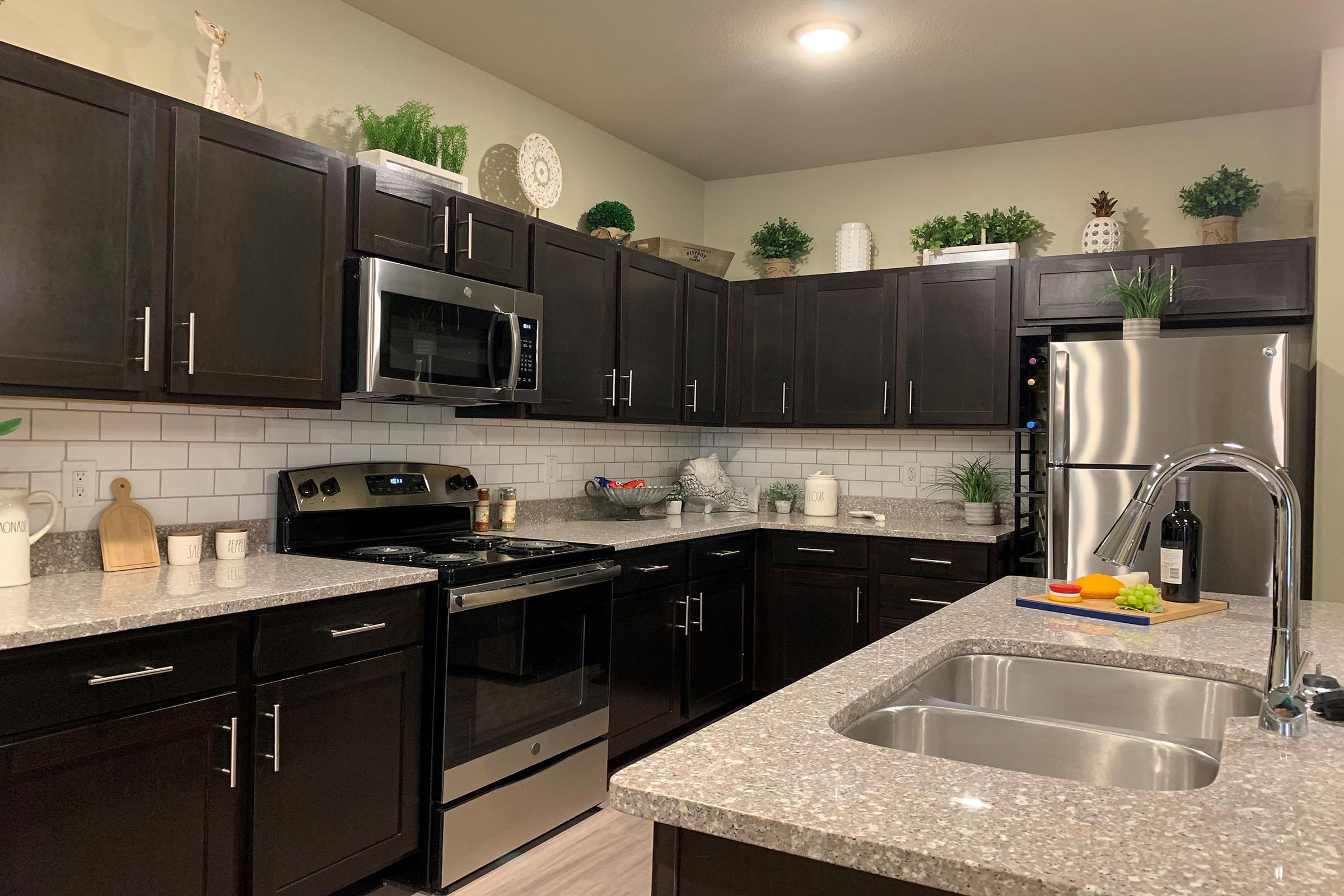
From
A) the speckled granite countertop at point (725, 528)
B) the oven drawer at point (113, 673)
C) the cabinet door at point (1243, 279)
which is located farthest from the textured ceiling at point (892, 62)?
the oven drawer at point (113, 673)

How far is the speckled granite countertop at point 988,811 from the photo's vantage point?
2.70ft

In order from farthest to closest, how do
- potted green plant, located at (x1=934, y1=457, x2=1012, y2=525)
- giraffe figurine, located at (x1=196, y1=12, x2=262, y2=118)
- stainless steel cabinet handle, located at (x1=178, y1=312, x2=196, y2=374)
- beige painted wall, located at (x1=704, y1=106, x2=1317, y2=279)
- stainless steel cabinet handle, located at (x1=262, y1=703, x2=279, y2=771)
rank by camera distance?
potted green plant, located at (x1=934, y1=457, x2=1012, y2=525) → beige painted wall, located at (x1=704, y1=106, x2=1317, y2=279) → giraffe figurine, located at (x1=196, y1=12, x2=262, y2=118) → stainless steel cabinet handle, located at (x1=178, y1=312, x2=196, y2=374) → stainless steel cabinet handle, located at (x1=262, y1=703, x2=279, y2=771)

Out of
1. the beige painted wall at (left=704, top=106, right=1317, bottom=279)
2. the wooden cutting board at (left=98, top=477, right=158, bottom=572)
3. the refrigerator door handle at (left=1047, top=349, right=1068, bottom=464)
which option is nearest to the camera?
the wooden cutting board at (left=98, top=477, right=158, bottom=572)

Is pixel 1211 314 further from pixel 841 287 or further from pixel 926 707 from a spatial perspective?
pixel 926 707

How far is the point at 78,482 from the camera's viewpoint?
2490 millimetres

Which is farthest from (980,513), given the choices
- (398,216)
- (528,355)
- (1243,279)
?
(398,216)

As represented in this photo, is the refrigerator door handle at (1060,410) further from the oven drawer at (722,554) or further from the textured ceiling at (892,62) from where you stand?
the oven drawer at (722,554)

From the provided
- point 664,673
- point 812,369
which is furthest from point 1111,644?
point 812,369

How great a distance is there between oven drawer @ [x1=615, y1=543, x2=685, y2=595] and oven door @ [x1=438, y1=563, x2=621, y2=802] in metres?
0.19

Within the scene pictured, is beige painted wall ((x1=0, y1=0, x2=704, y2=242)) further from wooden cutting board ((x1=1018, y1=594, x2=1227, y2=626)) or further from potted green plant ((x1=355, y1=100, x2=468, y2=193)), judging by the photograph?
wooden cutting board ((x1=1018, y1=594, x2=1227, y2=626))

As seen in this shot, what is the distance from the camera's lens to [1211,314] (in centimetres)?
385

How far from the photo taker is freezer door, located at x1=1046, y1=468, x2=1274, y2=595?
135 inches

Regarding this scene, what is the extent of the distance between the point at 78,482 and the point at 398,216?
1186 millimetres

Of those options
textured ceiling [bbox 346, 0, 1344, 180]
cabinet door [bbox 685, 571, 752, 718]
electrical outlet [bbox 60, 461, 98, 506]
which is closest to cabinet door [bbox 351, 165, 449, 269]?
textured ceiling [bbox 346, 0, 1344, 180]
